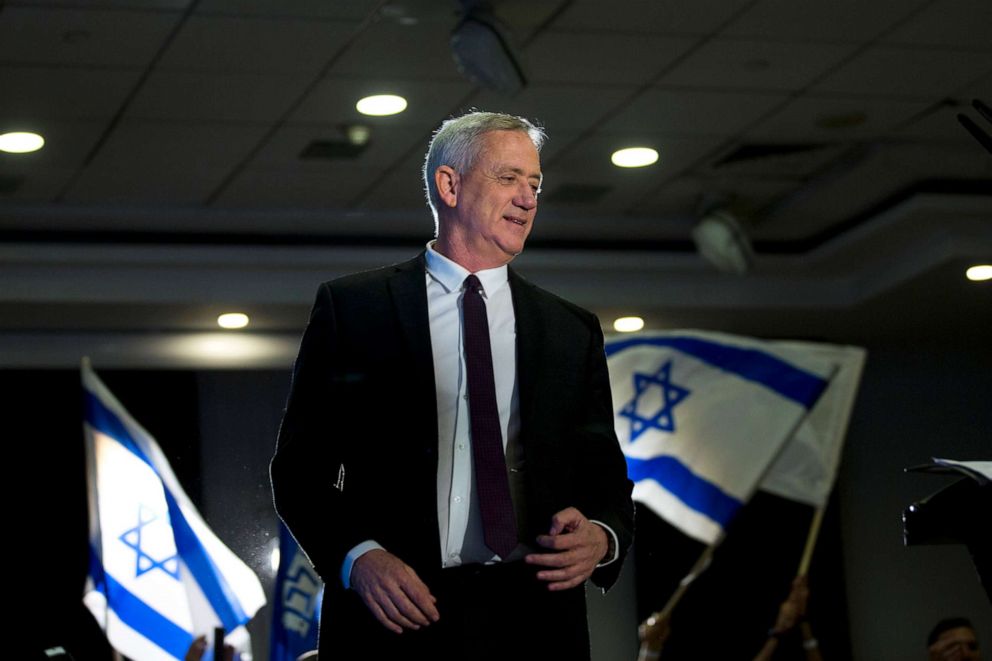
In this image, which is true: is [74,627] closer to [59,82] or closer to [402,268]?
[59,82]

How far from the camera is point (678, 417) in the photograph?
505 cm

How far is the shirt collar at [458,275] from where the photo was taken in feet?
6.05

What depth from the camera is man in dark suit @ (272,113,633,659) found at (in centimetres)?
169

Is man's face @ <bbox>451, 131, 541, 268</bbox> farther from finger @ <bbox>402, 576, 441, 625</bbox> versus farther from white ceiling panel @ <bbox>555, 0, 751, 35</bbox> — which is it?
white ceiling panel @ <bbox>555, 0, 751, 35</bbox>

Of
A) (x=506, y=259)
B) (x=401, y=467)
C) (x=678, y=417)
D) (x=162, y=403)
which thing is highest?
(x=162, y=403)

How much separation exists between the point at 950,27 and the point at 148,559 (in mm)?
3603

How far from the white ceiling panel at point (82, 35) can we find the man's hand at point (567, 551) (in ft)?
10.3

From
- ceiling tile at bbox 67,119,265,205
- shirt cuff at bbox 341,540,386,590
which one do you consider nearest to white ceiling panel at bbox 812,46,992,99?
ceiling tile at bbox 67,119,265,205

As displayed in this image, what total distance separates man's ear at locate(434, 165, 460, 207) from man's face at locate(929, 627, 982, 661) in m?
4.08

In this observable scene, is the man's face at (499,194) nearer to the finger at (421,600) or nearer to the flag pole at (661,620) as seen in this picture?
the finger at (421,600)

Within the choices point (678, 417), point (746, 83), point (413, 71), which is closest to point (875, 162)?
point (746, 83)

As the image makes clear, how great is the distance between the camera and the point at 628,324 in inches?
316

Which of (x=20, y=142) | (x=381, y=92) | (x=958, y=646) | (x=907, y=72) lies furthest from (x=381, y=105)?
(x=958, y=646)

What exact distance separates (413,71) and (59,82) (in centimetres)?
112
